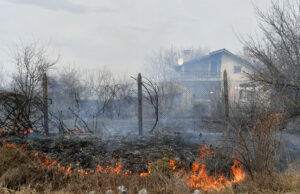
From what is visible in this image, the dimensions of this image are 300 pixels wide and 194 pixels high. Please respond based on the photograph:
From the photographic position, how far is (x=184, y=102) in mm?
12656

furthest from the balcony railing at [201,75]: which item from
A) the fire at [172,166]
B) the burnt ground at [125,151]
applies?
the fire at [172,166]

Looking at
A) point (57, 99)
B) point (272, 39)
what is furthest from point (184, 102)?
point (57, 99)

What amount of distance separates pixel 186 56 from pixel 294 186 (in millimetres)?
30505

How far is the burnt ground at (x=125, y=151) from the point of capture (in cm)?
529

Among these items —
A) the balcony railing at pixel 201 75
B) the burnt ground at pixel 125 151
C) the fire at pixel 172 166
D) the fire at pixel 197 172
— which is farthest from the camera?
the balcony railing at pixel 201 75

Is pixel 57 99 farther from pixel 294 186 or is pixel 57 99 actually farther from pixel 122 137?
pixel 294 186

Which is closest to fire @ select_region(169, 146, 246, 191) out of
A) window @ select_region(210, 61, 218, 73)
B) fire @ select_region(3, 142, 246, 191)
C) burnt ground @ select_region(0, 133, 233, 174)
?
fire @ select_region(3, 142, 246, 191)

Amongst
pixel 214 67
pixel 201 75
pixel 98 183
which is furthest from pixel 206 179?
pixel 214 67

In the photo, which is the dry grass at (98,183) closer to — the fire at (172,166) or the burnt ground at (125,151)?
the fire at (172,166)

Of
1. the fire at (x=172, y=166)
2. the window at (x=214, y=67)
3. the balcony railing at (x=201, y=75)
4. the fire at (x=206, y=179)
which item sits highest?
the window at (x=214, y=67)

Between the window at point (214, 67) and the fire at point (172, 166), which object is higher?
the window at point (214, 67)

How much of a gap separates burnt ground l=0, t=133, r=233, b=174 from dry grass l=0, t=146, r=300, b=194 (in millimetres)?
902

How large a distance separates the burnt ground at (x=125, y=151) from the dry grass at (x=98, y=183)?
902 millimetres

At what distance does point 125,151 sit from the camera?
6051mm
